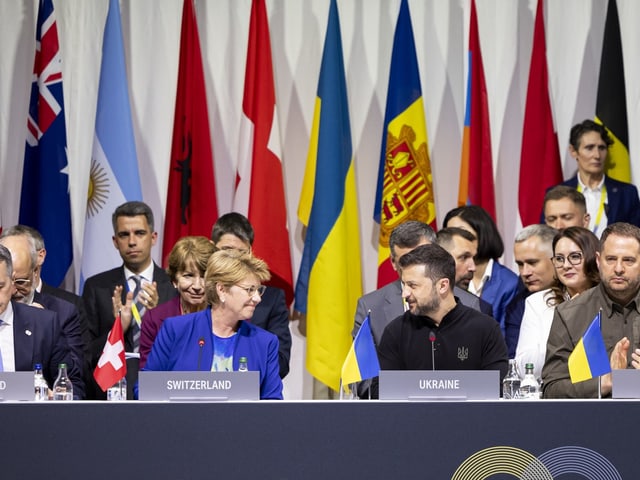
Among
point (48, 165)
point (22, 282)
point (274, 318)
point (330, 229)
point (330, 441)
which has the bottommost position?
point (330, 441)

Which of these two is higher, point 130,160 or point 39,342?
point 130,160

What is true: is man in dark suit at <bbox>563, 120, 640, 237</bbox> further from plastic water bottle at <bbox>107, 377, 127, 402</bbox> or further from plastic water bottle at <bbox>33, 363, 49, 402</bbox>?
plastic water bottle at <bbox>33, 363, 49, 402</bbox>

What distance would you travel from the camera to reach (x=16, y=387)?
398 cm

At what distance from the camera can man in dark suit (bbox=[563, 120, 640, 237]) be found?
682cm

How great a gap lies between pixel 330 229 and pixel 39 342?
2605mm

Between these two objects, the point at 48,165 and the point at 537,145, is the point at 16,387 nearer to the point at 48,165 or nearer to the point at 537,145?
the point at 48,165

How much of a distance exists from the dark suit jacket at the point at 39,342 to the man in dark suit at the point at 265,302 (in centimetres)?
108

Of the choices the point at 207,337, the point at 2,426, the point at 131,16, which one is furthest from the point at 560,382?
the point at 131,16

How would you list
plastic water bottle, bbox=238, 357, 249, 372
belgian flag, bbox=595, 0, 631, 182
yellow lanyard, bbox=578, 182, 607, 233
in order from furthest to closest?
belgian flag, bbox=595, 0, 631, 182
yellow lanyard, bbox=578, 182, 607, 233
plastic water bottle, bbox=238, 357, 249, 372

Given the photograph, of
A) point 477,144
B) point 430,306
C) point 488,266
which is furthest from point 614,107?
point 430,306

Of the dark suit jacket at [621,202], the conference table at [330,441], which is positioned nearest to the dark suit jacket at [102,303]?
the conference table at [330,441]

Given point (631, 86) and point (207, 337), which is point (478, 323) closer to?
point (207, 337)

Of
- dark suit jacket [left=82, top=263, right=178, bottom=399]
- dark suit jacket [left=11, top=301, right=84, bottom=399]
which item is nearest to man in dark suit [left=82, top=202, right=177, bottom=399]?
dark suit jacket [left=82, top=263, right=178, bottom=399]

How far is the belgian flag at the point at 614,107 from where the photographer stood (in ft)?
23.2
